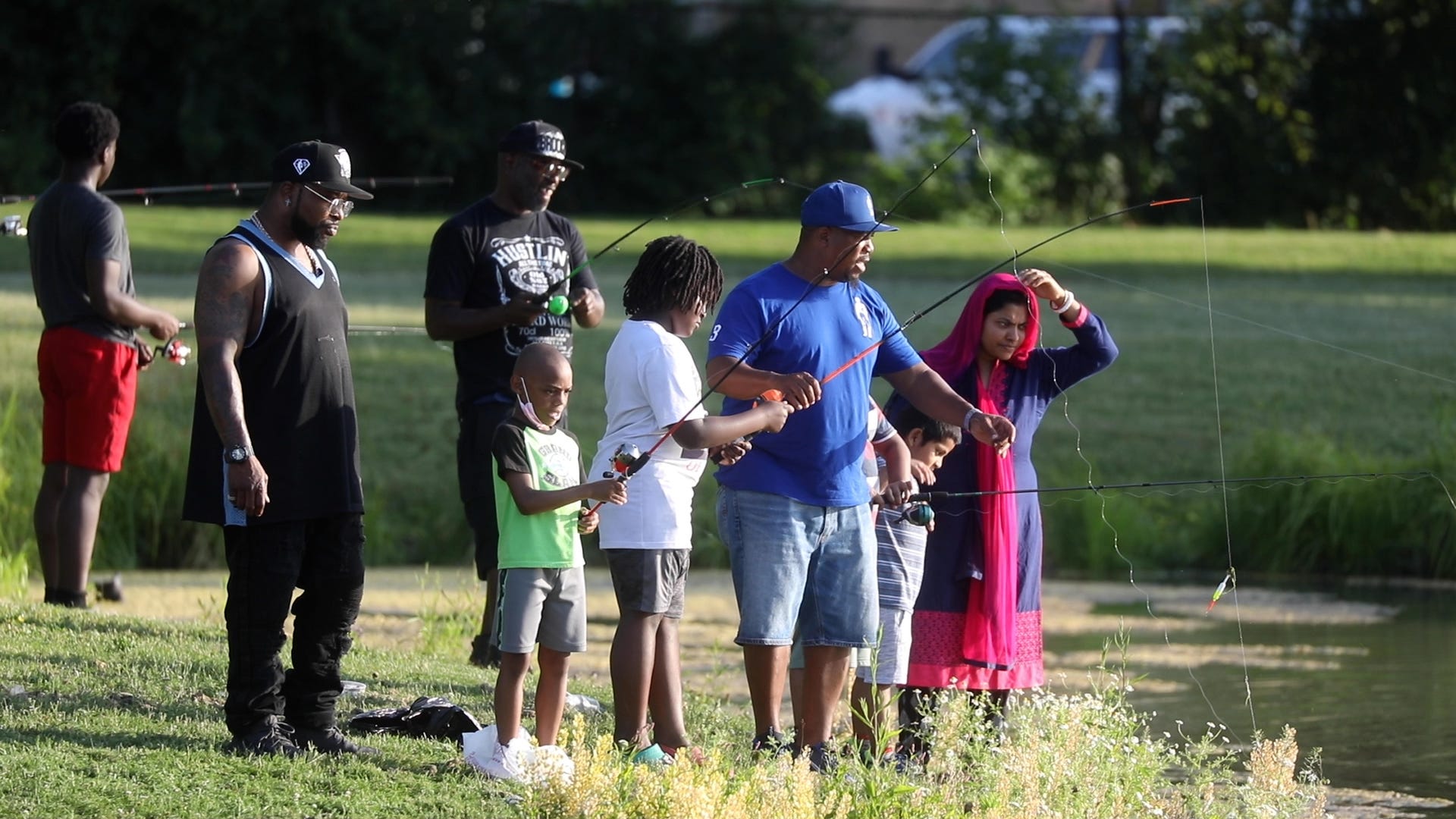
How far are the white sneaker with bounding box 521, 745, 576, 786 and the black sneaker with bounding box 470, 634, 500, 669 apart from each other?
194 centimetres

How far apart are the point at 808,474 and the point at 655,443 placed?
444mm

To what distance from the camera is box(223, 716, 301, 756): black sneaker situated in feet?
16.8

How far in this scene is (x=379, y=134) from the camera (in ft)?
91.1

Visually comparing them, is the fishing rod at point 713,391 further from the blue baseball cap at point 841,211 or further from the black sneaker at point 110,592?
the black sneaker at point 110,592

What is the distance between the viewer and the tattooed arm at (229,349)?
4.90 metres

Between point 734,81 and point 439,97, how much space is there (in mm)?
4039

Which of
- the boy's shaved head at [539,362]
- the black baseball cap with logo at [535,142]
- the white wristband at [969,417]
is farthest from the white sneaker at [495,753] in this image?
the black baseball cap with logo at [535,142]

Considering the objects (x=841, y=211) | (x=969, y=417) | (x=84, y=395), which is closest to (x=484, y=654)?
(x=84, y=395)

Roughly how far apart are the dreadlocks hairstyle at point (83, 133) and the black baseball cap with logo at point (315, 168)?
1.98 m

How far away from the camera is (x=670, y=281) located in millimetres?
5223

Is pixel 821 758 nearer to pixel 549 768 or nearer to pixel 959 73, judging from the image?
pixel 549 768

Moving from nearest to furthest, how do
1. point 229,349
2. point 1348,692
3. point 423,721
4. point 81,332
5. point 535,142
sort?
point 229,349, point 423,721, point 535,142, point 81,332, point 1348,692

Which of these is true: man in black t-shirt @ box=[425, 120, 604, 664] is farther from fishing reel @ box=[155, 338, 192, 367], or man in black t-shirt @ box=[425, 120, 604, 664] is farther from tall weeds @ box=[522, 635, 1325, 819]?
fishing reel @ box=[155, 338, 192, 367]

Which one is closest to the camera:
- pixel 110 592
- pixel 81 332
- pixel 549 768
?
pixel 549 768
